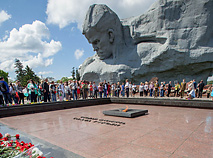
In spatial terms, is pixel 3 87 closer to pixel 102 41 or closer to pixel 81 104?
pixel 81 104

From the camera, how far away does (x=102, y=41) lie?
2206 cm

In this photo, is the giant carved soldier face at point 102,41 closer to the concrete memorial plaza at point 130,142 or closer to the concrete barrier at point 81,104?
the concrete barrier at point 81,104

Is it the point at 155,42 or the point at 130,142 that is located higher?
the point at 155,42

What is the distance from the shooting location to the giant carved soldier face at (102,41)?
71.3 ft

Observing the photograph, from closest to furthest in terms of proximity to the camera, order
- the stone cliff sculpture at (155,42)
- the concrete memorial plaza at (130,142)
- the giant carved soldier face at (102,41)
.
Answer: the concrete memorial plaza at (130,142), the stone cliff sculpture at (155,42), the giant carved soldier face at (102,41)

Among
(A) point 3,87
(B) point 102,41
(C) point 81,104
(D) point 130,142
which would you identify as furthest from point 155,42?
(D) point 130,142

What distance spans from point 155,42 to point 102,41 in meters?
7.44

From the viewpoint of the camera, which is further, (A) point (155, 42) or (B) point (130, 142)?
(A) point (155, 42)

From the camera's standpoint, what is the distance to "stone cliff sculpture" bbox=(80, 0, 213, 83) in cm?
1712

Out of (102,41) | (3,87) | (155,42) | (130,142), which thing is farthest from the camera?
(102,41)

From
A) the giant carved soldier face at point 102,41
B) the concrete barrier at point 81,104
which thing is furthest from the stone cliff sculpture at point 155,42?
the concrete barrier at point 81,104

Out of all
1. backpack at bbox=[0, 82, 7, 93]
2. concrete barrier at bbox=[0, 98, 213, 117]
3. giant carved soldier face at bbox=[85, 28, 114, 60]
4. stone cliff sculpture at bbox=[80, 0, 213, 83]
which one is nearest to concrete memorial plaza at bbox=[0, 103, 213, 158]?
concrete barrier at bbox=[0, 98, 213, 117]

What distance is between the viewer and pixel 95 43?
23062mm

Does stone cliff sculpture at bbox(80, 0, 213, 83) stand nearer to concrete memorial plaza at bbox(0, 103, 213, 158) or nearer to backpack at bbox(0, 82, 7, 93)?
backpack at bbox(0, 82, 7, 93)
